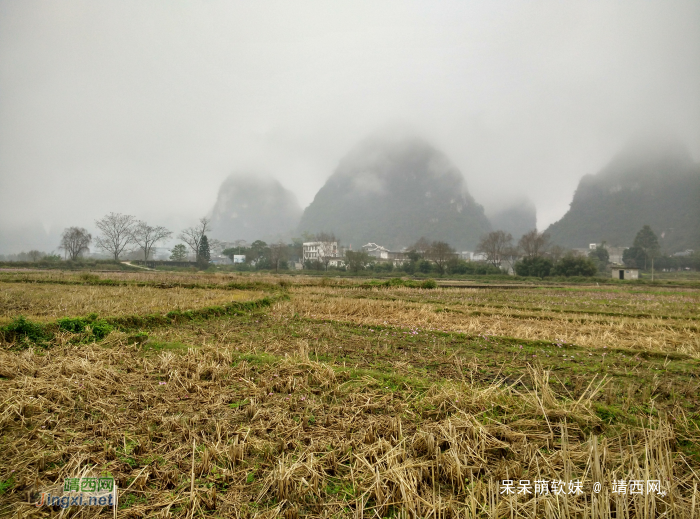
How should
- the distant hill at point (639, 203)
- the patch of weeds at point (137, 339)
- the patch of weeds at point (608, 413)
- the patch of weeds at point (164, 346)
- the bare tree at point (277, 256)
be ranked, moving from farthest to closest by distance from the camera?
the distant hill at point (639, 203), the bare tree at point (277, 256), the patch of weeds at point (137, 339), the patch of weeds at point (164, 346), the patch of weeds at point (608, 413)

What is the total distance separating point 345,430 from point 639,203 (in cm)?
15741

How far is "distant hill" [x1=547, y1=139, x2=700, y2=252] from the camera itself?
102562mm

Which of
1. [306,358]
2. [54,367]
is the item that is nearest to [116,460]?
[306,358]

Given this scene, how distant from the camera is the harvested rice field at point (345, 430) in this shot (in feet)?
8.72

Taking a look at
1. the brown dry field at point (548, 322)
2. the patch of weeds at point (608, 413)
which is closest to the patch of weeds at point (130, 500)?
the patch of weeds at point (608, 413)

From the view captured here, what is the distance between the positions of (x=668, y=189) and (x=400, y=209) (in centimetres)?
11173

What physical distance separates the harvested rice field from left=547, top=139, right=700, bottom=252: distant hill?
399ft

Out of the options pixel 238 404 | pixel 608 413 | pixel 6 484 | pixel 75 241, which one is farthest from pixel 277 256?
pixel 608 413

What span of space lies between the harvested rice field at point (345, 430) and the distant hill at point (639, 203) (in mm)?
121646

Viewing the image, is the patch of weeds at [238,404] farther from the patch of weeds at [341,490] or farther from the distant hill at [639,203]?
the distant hill at [639,203]

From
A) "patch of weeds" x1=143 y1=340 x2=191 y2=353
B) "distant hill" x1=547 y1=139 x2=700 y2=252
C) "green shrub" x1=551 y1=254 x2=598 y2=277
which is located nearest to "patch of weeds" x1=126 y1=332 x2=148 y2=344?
"patch of weeds" x1=143 y1=340 x2=191 y2=353

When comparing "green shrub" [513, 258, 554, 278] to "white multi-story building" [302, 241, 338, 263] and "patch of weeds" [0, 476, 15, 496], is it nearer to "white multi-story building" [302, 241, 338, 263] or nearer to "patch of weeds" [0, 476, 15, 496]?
"white multi-story building" [302, 241, 338, 263]

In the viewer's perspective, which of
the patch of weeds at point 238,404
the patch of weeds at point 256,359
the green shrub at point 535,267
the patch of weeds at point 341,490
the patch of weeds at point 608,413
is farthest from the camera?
the green shrub at point 535,267

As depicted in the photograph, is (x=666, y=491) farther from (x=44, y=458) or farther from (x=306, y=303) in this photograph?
(x=306, y=303)
